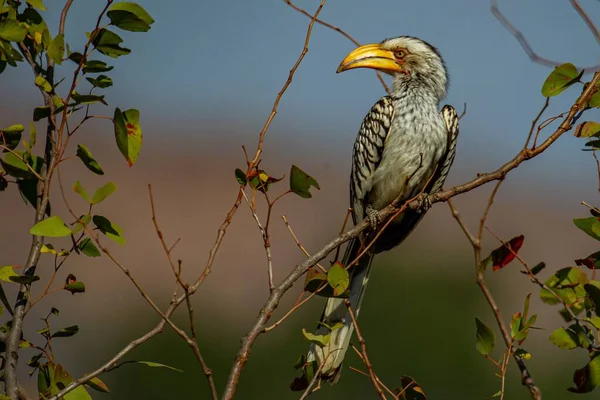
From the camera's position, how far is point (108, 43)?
2.30m

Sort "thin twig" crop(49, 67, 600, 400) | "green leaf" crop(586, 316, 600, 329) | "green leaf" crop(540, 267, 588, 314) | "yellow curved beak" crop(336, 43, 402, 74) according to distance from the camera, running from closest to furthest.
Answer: "thin twig" crop(49, 67, 600, 400) < "green leaf" crop(586, 316, 600, 329) < "green leaf" crop(540, 267, 588, 314) < "yellow curved beak" crop(336, 43, 402, 74)

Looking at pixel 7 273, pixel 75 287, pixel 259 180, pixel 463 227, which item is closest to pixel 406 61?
pixel 259 180

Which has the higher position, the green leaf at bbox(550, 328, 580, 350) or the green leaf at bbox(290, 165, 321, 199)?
the green leaf at bbox(290, 165, 321, 199)

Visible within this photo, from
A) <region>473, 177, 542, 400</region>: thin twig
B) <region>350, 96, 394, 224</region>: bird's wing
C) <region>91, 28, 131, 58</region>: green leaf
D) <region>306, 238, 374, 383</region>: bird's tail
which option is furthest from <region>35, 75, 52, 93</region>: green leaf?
<region>350, 96, 394, 224</region>: bird's wing

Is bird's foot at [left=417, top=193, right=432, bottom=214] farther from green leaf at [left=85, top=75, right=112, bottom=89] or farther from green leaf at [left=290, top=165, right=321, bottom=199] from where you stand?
green leaf at [left=85, top=75, right=112, bottom=89]

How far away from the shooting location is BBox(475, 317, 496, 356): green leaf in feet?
7.35

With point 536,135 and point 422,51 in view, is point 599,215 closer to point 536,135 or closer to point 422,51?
point 536,135

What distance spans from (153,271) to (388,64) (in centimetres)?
3954

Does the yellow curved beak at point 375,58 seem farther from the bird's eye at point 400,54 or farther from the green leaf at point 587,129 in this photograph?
the green leaf at point 587,129

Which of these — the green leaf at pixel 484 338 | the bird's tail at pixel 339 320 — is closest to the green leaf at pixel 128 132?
the bird's tail at pixel 339 320

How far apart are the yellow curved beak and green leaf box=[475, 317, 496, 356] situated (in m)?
2.25

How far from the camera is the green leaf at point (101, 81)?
2332 millimetres

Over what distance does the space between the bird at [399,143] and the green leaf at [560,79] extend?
1.35 meters

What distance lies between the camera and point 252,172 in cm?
239
